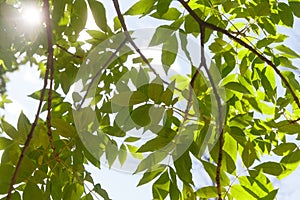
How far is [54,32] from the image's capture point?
948 mm

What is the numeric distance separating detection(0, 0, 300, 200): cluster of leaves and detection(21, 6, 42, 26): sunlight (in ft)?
0.07

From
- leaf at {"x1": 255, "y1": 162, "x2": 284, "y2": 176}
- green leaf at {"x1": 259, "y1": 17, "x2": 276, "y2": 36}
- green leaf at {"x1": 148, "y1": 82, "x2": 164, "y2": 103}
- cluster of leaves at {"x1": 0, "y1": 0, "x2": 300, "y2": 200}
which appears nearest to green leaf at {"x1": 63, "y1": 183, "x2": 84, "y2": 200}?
cluster of leaves at {"x1": 0, "y1": 0, "x2": 300, "y2": 200}

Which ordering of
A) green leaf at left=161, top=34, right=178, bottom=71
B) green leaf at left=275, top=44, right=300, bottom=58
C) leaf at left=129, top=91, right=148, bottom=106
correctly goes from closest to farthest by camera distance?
leaf at left=129, top=91, right=148, bottom=106
green leaf at left=161, top=34, right=178, bottom=71
green leaf at left=275, top=44, right=300, bottom=58

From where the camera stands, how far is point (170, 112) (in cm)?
78

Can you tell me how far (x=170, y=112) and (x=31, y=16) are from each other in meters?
0.36

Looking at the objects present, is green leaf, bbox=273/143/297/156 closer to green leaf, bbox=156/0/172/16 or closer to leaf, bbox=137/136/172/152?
leaf, bbox=137/136/172/152

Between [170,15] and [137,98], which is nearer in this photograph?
[137,98]

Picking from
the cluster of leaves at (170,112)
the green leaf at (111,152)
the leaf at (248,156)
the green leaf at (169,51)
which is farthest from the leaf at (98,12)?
the leaf at (248,156)

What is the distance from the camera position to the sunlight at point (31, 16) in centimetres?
92

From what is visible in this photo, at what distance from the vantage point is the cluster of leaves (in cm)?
77

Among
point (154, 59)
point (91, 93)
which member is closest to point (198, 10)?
point (154, 59)

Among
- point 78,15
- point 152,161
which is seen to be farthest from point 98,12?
point 152,161

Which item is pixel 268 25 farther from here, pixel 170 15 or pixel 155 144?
pixel 155 144

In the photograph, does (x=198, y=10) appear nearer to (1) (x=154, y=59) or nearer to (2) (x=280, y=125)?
(1) (x=154, y=59)
